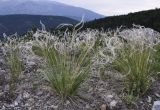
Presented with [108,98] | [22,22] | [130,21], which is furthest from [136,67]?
[22,22]

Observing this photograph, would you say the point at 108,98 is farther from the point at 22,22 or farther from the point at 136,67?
the point at 22,22

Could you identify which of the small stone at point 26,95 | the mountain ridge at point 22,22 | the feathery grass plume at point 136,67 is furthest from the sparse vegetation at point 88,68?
the mountain ridge at point 22,22

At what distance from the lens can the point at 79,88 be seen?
6.48 metres

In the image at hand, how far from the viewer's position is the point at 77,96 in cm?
638

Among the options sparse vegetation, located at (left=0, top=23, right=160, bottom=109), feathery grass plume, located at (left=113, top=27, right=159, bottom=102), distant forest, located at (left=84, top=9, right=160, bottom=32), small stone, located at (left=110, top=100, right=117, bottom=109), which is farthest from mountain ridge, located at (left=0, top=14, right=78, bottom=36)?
small stone, located at (left=110, top=100, right=117, bottom=109)

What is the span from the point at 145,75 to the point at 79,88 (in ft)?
3.16

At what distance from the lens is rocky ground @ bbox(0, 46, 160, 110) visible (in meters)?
6.20

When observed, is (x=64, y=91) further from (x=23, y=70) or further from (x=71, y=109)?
(x=23, y=70)

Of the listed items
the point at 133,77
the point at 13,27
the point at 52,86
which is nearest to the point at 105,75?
the point at 133,77

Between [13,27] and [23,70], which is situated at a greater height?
[23,70]

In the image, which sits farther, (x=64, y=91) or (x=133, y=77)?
(x=133, y=77)

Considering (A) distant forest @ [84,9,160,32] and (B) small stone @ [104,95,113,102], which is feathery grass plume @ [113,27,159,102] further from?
(A) distant forest @ [84,9,160,32]

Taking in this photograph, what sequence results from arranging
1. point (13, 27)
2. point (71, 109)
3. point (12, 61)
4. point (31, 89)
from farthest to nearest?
1. point (13, 27)
2. point (12, 61)
3. point (31, 89)
4. point (71, 109)

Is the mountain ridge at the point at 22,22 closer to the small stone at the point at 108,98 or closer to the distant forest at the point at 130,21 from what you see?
the distant forest at the point at 130,21
